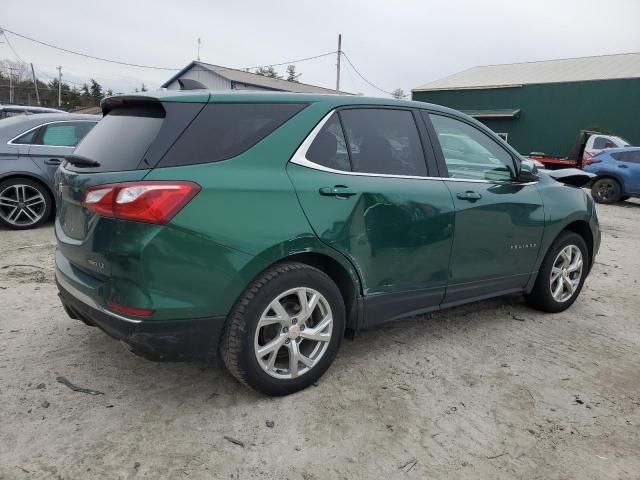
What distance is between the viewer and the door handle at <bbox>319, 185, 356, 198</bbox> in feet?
8.82

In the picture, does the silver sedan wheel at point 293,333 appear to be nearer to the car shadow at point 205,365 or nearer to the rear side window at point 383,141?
the car shadow at point 205,365

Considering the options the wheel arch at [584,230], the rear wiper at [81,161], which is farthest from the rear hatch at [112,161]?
the wheel arch at [584,230]

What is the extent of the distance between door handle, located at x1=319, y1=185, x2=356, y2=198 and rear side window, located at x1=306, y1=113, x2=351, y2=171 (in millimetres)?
124

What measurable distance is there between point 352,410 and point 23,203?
18.2ft

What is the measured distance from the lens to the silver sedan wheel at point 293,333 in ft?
8.53

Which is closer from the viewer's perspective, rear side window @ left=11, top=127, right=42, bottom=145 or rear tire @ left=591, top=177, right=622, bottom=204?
rear side window @ left=11, top=127, right=42, bottom=145

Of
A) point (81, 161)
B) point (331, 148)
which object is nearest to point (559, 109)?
point (331, 148)

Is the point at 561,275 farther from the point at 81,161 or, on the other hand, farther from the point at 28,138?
the point at 28,138

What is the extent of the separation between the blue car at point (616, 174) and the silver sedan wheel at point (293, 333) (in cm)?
1276

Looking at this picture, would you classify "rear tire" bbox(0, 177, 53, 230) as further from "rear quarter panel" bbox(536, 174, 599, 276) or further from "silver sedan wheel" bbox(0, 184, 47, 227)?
"rear quarter panel" bbox(536, 174, 599, 276)

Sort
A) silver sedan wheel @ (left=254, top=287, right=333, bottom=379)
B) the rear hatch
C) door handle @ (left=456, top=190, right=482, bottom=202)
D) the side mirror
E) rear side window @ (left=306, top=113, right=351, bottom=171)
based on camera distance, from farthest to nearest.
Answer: the side mirror → door handle @ (left=456, top=190, right=482, bottom=202) → rear side window @ (left=306, top=113, right=351, bottom=171) → silver sedan wheel @ (left=254, top=287, right=333, bottom=379) → the rear hatch

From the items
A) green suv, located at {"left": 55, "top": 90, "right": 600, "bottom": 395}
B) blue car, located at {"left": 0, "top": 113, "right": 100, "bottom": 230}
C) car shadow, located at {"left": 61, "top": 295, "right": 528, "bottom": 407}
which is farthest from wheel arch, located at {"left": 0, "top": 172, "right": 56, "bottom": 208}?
green suv, located at {"left": 55, "top": 90, "right": 600, "bottom": 395}

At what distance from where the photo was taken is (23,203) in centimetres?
636

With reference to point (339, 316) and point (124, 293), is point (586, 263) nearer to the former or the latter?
point (339, 316)
